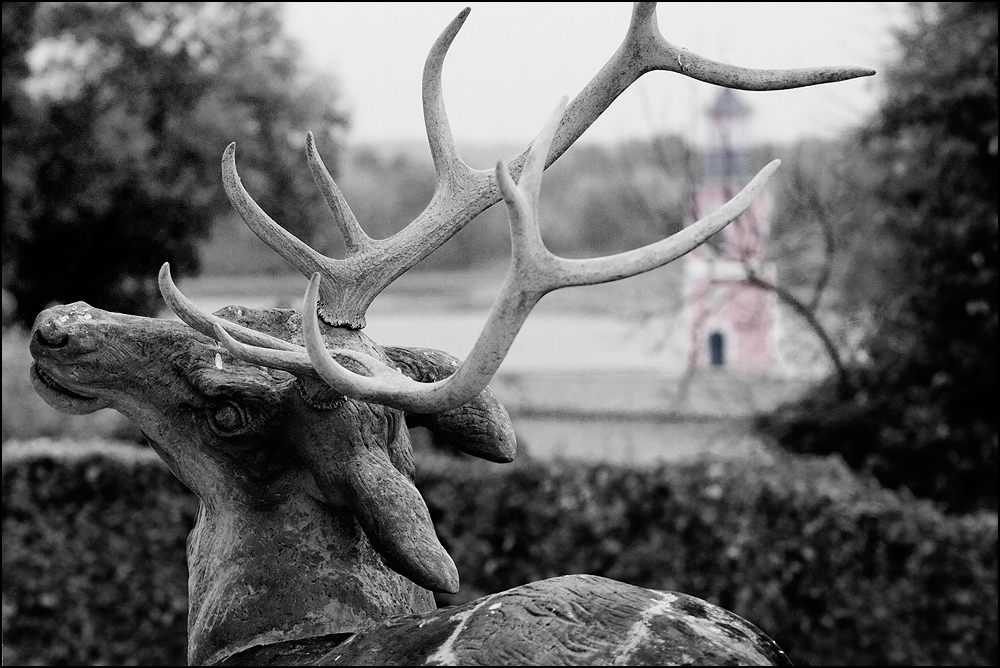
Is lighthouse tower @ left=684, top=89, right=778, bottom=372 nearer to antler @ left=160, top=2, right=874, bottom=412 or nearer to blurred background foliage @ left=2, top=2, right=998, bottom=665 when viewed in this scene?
blurred background foliage @ left=2, top=2, right=998, bottom=665

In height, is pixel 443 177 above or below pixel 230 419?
above

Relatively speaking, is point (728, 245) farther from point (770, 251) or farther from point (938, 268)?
point (938, 268)

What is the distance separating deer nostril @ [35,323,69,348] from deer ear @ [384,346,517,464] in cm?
56

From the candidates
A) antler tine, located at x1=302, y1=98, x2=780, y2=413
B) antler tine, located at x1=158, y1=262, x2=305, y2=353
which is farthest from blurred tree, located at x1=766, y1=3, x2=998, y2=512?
antler tine, located at x1=158, y1=262, x2=305, y2=353

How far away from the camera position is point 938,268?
7.11 meters

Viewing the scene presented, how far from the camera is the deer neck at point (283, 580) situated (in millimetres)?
1773

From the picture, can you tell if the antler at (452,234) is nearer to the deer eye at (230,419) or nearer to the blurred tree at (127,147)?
the deer eye at (230,419)

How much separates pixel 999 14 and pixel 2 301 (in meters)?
7.57

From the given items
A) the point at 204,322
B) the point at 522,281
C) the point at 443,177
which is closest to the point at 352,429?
the point at 204,322

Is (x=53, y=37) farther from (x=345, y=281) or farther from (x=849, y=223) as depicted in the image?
(x=345, y=281)

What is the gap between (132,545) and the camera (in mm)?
6023

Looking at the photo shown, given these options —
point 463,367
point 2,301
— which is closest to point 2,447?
point 2,301

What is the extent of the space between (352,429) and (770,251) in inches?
323

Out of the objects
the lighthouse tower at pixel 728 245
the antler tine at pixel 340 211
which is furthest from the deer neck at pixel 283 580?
the lighthouse tower at pixel 728 245
